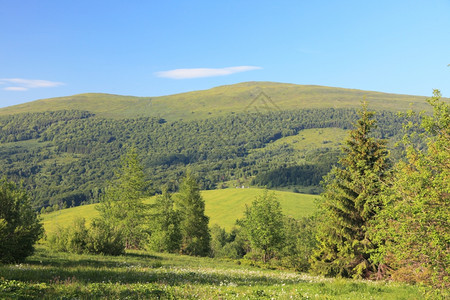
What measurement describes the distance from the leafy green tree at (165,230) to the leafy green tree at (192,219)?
1926mm

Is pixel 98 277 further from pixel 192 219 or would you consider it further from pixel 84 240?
pixel 192 219

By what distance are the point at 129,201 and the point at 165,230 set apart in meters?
15.0

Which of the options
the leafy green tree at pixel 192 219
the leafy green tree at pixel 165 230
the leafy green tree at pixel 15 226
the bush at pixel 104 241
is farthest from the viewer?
the leafy green tree at pixel 192 219

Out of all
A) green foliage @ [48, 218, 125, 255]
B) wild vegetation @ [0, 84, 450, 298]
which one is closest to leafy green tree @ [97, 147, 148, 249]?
wild vegetation @ [0, 84, 450, 298]

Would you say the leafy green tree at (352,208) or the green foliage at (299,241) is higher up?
the leafy green tree at (352,208)

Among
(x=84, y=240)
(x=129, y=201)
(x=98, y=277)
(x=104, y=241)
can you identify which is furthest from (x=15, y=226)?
(x=129, y=201)

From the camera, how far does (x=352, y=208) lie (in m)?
33.0

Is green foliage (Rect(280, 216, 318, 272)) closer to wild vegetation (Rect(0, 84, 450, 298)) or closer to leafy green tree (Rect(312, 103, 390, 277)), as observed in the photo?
wild vegetation (Rect(0, 84, 450, 298))

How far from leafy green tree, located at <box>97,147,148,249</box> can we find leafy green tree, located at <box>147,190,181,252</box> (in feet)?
24.2

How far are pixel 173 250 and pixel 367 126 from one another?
48.4 m

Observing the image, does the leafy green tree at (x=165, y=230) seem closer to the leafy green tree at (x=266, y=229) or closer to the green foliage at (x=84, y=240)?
the leafy green tree at (x=266, y=229)

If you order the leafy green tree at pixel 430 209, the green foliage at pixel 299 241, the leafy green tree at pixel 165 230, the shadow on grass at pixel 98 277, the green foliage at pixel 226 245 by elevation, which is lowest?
the green foliage at pixel 226 245

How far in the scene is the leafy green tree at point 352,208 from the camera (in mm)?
31344

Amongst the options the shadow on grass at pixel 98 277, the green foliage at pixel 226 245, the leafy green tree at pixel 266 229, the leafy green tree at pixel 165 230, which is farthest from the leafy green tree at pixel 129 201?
the green foliage at pixel 226 245
